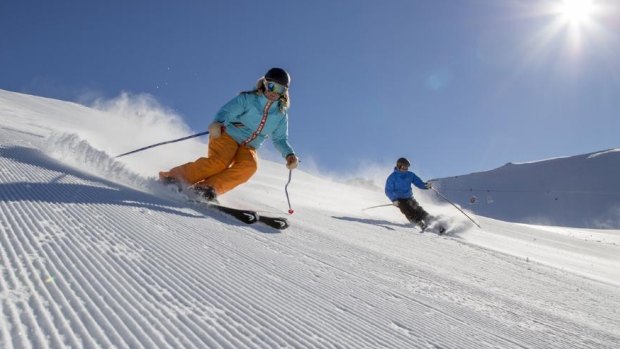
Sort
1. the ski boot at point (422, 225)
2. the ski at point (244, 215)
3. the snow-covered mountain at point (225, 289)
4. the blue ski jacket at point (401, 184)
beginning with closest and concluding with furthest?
the snow-covered mountain at point (225, 289)
the ski at point (244, 215)
the ski boot at point (422, 225)
the blue ski jacket at point (401, 184)

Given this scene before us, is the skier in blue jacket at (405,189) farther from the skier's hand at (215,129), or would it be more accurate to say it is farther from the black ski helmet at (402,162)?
the skier's hand at (215,129)

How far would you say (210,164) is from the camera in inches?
203

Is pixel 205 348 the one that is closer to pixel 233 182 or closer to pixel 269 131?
pixel 233 182

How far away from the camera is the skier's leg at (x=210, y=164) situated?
502 centimetres

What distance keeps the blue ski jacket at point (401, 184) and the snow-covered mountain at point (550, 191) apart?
24.2m

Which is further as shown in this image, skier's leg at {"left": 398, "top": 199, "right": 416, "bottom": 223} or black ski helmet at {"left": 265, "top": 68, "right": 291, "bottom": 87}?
skier's leg at {"left": 398, "top": 199, "right": 416, "bottom": 223}

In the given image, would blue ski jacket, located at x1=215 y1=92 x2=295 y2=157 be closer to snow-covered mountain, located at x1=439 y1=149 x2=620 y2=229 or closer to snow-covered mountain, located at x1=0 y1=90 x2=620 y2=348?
snow-covered mountain, located at x1=0 y1=90 x2=620 y2=348

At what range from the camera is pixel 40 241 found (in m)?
1.72

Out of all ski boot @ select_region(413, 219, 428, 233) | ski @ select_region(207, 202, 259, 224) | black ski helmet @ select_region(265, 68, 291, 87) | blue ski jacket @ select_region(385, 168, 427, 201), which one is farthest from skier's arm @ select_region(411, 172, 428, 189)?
ski @ select_region(207, 202, 259, 224)

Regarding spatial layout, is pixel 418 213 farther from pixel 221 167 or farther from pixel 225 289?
pixel 225 289

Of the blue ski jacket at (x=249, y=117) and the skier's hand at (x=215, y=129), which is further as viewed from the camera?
the blue ski jacket at (x=249, y=117)

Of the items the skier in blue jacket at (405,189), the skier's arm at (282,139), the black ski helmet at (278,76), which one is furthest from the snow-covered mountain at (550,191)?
the black ski helmet at (278,76)

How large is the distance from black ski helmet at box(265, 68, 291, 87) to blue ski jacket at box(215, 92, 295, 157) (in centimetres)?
26

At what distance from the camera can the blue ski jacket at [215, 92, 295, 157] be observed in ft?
17.9
